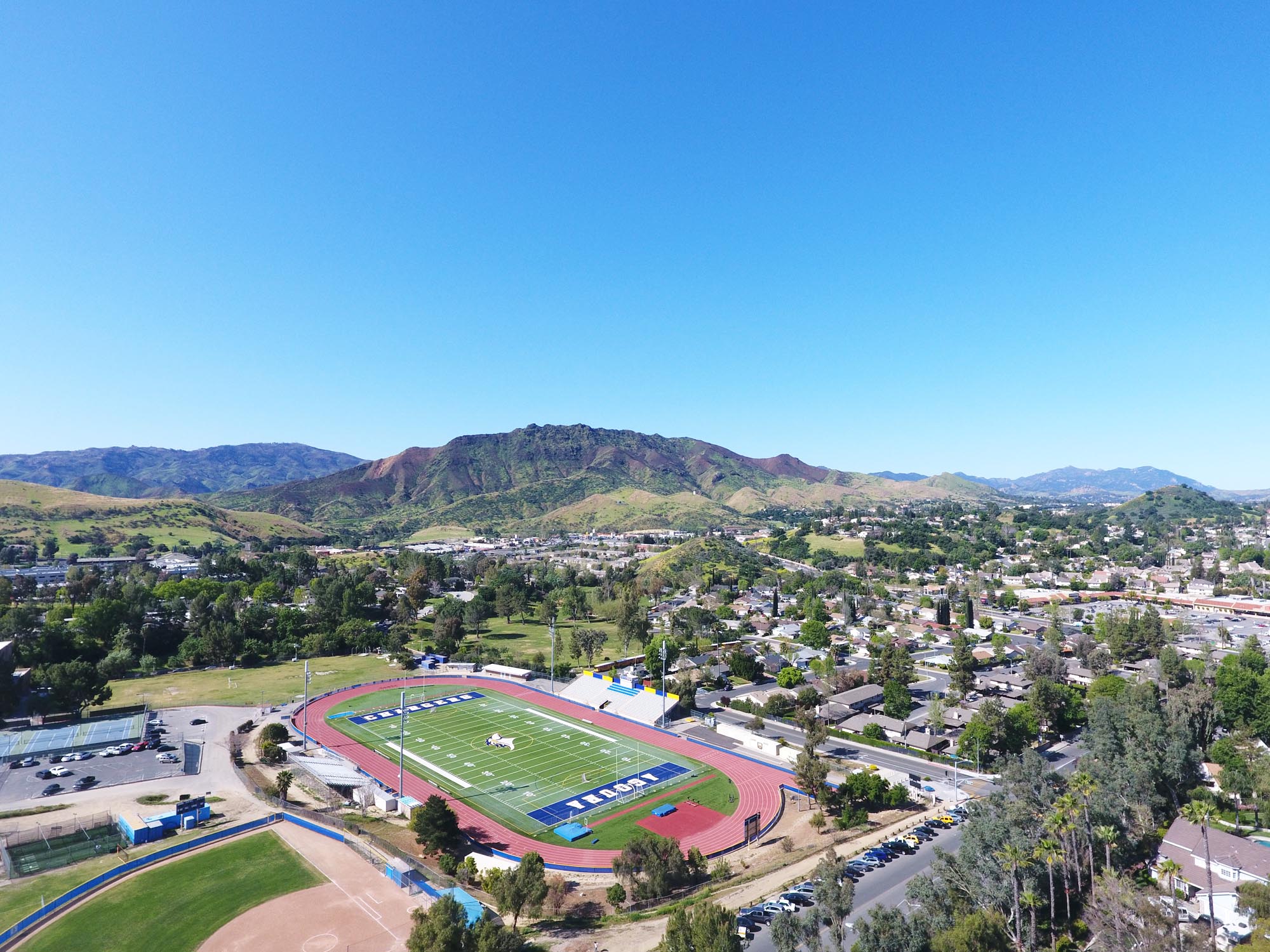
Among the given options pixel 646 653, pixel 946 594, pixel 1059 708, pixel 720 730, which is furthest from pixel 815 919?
pixel 946 594

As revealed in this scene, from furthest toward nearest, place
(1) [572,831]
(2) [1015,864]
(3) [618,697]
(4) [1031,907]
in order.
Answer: (3) [618,697]
(1) [572,831]
(4) [1031,907]
(2) [1015,864]

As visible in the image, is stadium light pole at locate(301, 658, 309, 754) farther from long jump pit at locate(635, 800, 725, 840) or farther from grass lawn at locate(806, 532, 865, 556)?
grass lawn at locate(806, 532, 865, 556)

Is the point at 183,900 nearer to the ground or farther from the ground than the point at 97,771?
farther from the ground

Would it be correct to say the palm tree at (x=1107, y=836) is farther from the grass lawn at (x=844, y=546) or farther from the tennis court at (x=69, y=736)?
the grass lawn at (x=844, y=546)

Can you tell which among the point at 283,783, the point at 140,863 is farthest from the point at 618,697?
the point at 140,863

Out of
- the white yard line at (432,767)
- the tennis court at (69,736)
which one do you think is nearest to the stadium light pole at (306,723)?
the white yard line at (432,767)

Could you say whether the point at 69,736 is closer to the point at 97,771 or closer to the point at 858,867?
the point at 97,771

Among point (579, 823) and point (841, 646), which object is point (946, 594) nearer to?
point (841, 646)
